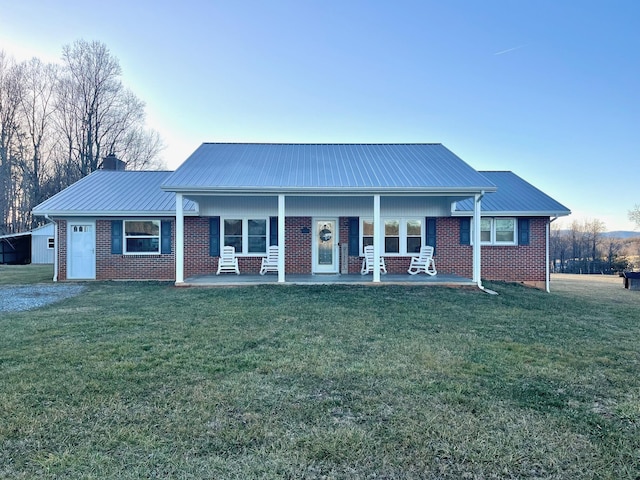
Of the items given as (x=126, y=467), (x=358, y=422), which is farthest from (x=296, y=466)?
(x=126, y=467)

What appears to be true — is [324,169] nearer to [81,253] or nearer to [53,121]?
[81,253]

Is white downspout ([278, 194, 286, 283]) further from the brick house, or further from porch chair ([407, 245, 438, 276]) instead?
porch chair ([407, 245, 438, 276])

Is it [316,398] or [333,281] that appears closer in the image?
[316,398]

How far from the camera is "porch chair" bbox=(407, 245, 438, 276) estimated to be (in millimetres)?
12086

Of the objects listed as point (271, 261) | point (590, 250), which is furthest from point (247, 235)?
point (590, 250)

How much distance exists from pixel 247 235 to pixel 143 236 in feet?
11.4

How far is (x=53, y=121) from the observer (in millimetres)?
27906

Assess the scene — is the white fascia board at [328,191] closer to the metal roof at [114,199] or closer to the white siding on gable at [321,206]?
the white siding on gable at [321,206]

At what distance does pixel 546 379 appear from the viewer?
3.92 meters

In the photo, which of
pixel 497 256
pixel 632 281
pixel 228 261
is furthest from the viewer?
pixel 632 281

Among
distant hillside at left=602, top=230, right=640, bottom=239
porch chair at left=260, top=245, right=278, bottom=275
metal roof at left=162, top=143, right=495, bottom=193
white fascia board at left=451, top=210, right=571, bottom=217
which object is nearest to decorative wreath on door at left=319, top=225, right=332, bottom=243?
porch chair at left=260, top=245, right=278, bottom=275

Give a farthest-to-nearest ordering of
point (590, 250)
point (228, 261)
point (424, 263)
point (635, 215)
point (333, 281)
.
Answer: point (590, 250) < point (635, 215) < point (228, 261) < point (424, 263) < point (333, 281)

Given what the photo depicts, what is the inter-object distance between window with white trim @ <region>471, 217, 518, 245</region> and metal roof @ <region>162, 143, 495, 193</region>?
245 centimetres

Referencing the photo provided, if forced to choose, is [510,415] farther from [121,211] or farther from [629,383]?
[121,211]
